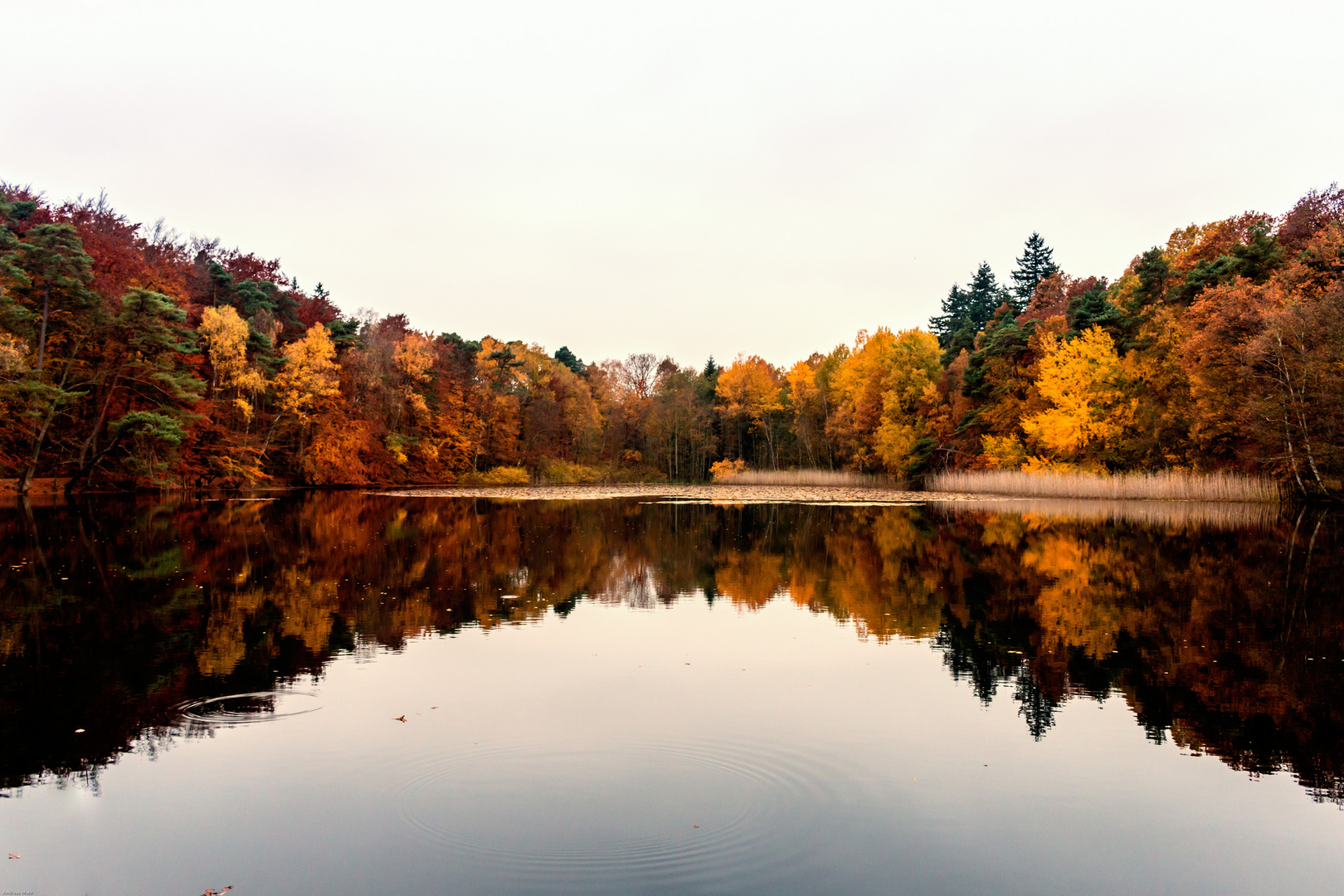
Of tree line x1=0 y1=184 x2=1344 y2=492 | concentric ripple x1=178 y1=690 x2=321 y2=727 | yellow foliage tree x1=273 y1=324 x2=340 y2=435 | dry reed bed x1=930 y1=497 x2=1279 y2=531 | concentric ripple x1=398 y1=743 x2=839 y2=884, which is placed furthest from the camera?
yellow foliage tree x1=273 y1=324 x2=340 y2=435

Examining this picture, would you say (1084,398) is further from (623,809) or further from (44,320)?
(44,320)

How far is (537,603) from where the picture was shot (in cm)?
1155

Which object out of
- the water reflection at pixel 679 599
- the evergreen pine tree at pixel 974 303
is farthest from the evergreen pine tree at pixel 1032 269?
the water reflection at pixel 679 599

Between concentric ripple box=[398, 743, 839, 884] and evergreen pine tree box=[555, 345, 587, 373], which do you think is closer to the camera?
concentric ripple box=[398, 743, 839, 884]

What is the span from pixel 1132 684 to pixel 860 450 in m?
54.4

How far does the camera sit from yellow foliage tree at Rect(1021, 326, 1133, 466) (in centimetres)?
4034

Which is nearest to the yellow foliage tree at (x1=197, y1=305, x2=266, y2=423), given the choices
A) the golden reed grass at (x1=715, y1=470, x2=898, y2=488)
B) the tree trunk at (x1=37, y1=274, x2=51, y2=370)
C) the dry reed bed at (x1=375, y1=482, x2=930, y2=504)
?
the tree trunk at (x1=37, y1=274, x2=51, y2=370)

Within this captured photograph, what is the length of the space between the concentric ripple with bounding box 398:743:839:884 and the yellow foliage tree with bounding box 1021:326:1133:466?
4046 cm

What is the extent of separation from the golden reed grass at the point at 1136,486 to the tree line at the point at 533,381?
117 centimetres

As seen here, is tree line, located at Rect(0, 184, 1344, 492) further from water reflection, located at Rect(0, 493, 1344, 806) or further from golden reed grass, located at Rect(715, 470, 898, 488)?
water reflection, located at Rect(0, 493, 1344, 806)

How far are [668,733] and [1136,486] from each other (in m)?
35.5

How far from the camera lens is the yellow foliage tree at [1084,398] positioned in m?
40.3

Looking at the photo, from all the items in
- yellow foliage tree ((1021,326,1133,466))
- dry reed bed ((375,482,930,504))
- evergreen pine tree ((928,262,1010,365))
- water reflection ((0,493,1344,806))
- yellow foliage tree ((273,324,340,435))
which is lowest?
dry reed bed ((375,482,930,504))

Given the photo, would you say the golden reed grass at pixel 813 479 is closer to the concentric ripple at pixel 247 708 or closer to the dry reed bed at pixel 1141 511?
the dry reed bed at pixel 1141 511
